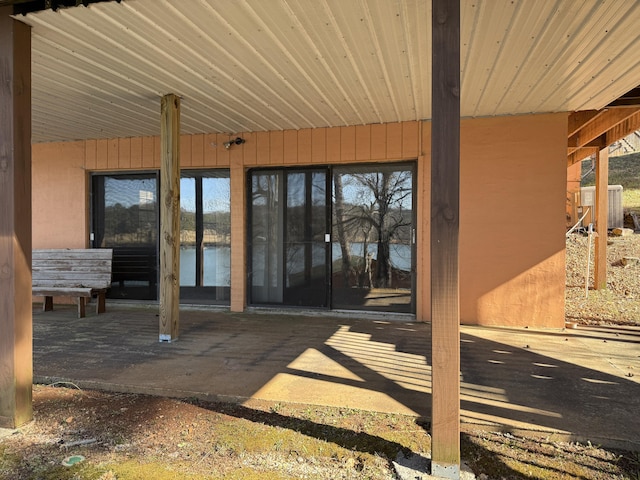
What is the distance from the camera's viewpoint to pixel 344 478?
2098mm

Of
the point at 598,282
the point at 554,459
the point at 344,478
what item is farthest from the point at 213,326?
the point at 598,282

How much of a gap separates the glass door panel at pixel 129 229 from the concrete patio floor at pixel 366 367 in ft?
3.96

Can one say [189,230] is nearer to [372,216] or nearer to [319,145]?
[319,145]

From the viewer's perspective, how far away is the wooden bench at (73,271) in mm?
6242

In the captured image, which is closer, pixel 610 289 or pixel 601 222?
pixel 610 289

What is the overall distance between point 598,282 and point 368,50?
7409 millimetres

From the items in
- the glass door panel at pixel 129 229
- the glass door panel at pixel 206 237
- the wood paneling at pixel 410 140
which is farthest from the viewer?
the glass door panel at pixel 129 229

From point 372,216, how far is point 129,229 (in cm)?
405

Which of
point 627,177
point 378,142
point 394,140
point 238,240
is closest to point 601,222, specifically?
point 394,140

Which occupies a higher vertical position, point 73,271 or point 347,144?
point 347,144

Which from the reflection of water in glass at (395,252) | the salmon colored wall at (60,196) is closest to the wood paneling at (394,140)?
the reflection of water in glass at (395,252)

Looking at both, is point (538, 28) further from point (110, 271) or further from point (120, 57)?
point (110, 271)

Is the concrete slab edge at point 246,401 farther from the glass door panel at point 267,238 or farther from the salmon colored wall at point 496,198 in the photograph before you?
the glass door panel at point 267,238

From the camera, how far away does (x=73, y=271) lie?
6426mm
